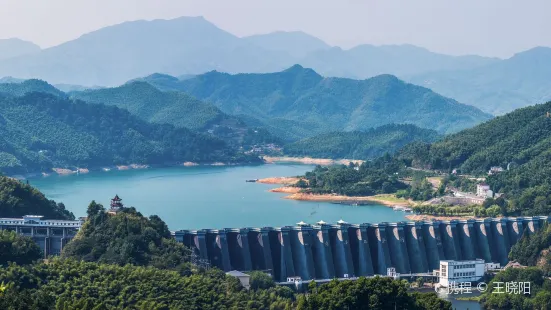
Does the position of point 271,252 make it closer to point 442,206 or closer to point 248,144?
point 442,206

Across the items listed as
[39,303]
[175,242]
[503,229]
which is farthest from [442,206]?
[39,303]

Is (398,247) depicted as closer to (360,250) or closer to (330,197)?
(360,250)

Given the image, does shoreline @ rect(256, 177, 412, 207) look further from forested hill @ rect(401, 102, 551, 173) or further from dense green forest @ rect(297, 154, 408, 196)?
forested hill @ rect(401, 102, 551, 173)

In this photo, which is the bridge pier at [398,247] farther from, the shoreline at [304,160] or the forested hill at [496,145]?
the shoreline at [304,160]

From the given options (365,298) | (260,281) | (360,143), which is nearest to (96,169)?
(360,143)

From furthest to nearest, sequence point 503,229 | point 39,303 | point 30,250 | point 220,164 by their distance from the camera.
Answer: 1. point 220,164
2. point 503,229
3. point 30,250
4. point 39,303

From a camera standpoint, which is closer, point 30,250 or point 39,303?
point 39,303

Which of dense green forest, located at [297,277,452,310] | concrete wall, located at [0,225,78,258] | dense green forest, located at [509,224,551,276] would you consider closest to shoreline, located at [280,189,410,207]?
dense green forest, located at [509,224,551,276]
